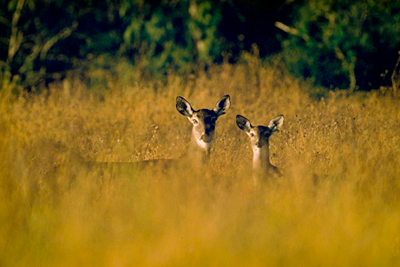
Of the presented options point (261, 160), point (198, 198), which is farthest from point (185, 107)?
point (198, 198)

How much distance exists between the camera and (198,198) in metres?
4.34

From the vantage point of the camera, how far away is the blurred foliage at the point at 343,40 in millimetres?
11906

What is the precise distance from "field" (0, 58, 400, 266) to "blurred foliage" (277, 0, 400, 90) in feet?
18.0

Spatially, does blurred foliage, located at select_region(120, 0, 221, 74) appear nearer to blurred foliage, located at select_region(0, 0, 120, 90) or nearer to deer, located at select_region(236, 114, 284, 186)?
blurred foliage, located at select_region(0, 0, 120, 90)

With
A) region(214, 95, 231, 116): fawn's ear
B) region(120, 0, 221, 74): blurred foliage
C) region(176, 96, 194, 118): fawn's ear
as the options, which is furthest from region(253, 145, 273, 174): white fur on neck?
region(120, 0, 221, 74): blurred foliage

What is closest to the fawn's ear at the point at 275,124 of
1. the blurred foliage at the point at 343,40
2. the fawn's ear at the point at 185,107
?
the fawn's ear at the point at 185,107

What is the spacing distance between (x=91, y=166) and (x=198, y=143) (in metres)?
1.19

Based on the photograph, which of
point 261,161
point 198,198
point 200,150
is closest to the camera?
point 198,198

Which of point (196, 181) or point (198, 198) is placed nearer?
point (198, 198)

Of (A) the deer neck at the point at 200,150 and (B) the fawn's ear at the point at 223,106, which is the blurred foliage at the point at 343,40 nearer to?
(B) the fawn's ear at the point at 223,106

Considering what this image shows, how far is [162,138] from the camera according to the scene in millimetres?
6645

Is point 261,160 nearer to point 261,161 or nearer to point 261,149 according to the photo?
point 261,161

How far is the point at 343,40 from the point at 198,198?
8822 millimetres

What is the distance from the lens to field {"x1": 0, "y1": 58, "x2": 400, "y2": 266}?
12.3 ft
